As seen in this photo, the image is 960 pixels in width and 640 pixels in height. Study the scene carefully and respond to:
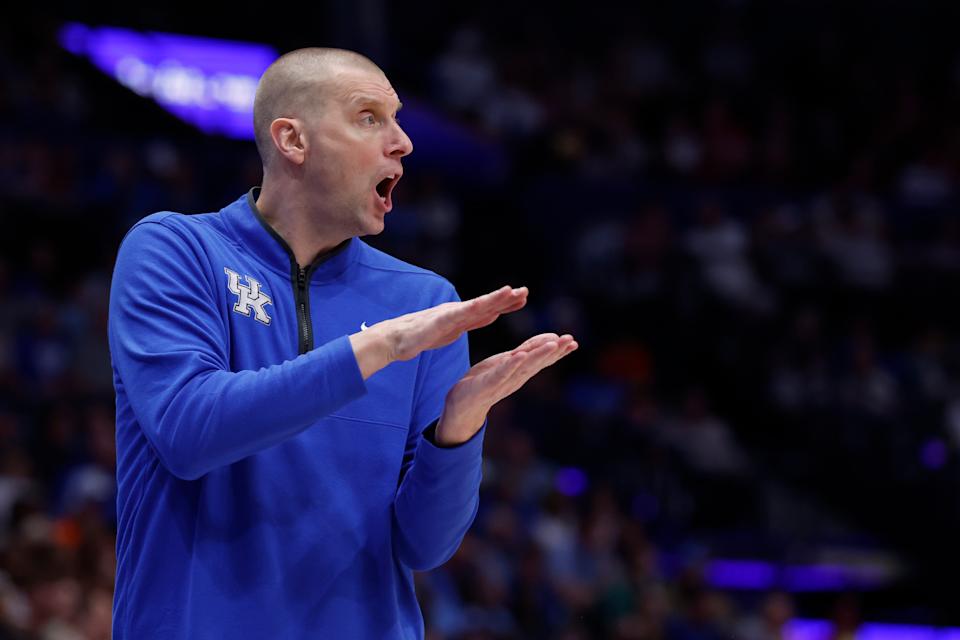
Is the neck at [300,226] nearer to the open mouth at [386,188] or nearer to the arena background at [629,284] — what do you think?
the open mouth at [386,188]

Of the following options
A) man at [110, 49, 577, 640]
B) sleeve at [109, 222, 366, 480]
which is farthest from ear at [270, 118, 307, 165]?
sleeve at [109, 222, 366, 480]

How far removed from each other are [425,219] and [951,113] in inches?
318

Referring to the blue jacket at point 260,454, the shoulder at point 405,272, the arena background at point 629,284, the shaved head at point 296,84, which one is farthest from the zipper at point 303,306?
the arena background at point 629,284

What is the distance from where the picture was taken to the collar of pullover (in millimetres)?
3131

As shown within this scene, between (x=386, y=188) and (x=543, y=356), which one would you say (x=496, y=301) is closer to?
(x=543, y=356)

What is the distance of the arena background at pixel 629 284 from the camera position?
10.3 metres

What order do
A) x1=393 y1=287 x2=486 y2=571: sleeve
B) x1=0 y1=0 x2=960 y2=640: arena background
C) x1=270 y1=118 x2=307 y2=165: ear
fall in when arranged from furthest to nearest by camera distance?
x1=0 y1=0 x2=960 y2=640: arena background → x1=270 y1=118 x2=307 y2=165: ear → x1=393 y1=287 x2=486 y2=571: sleeve

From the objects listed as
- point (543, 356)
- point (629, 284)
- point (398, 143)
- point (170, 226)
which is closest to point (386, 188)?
point (398, 143)

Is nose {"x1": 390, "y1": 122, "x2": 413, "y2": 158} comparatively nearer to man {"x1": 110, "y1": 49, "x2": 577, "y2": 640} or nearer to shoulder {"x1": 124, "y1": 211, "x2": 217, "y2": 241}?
man {"x1": 110, "y1": 49, "x2": 577, "y2": 640}

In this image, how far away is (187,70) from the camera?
49.5 feet

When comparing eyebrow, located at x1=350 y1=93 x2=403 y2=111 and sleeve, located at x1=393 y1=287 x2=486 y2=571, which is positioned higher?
eyebrow, located at x1=350 y1=93 x2=403 y2=111

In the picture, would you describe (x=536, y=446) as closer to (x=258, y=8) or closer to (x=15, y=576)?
(x=15, y=576)

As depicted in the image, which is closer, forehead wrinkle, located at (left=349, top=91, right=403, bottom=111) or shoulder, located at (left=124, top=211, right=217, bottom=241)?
shoulder, located at (left=124, top=211, right=217, bottom=241)

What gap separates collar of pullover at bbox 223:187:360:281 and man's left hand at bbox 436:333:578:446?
462mm
